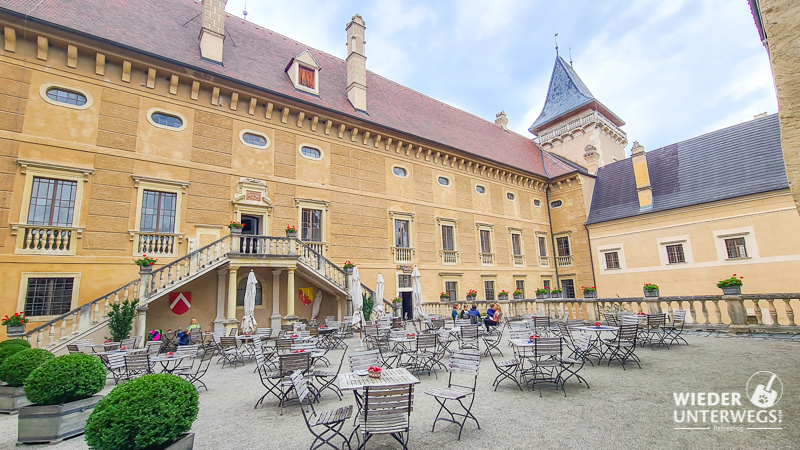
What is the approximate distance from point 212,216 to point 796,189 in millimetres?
16384

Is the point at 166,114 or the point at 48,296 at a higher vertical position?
the point at 166,114

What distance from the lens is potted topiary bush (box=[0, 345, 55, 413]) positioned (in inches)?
234

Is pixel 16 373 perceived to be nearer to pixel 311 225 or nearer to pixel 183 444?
pixel 183 444

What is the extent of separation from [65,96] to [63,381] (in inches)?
507

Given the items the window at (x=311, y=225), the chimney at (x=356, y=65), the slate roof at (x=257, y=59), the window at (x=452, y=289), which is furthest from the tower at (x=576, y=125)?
the window at (x=311, y=225)

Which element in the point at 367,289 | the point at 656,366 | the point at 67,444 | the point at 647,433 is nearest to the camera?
the point at 647,433

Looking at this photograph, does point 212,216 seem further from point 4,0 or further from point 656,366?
point 656,366

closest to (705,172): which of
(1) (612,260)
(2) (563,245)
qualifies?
(1) (612,260)

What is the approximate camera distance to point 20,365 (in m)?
5.93

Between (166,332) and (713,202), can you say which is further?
(713,202)

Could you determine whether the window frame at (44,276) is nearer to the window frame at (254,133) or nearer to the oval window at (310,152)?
the window frame at (254,133)

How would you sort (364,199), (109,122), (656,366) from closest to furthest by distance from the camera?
1. (656,366)
2. (109,122)
3. (364,199)

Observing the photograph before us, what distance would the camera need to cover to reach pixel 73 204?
12539mm

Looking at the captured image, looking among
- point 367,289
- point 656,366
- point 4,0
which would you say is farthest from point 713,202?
point 4,0
